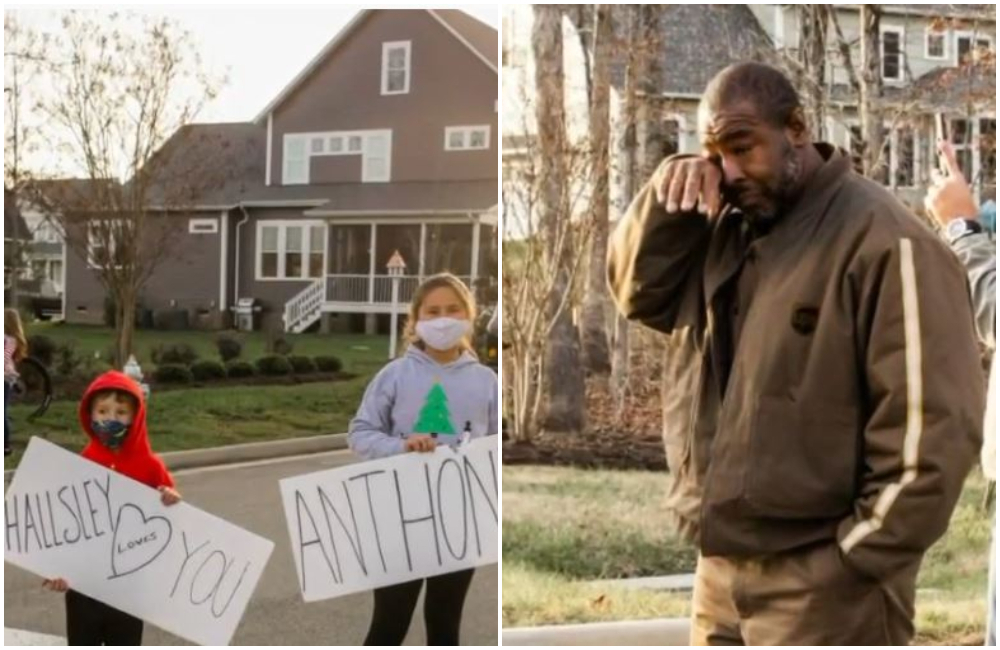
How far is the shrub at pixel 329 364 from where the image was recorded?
439 centimetres

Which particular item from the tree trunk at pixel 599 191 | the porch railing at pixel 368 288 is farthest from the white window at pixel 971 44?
the porch railing at pixel 368 288

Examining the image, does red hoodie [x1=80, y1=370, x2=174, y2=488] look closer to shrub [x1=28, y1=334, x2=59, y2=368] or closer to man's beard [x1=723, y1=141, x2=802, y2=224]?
shrub [x1=28, y1=334, x2=59, y2=368]

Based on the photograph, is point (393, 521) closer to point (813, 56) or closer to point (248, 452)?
point (248, 452)

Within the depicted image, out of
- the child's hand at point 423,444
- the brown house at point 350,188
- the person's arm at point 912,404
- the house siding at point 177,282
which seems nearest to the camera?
the person's arm at point 912,404

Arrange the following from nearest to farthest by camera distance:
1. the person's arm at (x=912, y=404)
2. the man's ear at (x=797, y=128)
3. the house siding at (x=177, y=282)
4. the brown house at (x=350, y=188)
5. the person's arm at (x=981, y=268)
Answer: the person's arm at (x=912, y=404)
the man's ear at (x=797, y=128)
the person's arm at (x=981, y=268)
the brown house at (x=350, y=188)
the house siding at (x=177, y=282)

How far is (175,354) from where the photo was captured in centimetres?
443

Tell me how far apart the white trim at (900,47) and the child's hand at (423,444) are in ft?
6.51

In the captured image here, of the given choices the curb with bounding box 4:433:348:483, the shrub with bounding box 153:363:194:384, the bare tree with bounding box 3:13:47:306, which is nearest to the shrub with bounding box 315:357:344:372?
the curb with bounding box 4:433:348:483

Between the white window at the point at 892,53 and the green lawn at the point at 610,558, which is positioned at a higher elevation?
the white window at the point at 892,53

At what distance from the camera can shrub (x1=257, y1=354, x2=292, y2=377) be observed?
4449 mm

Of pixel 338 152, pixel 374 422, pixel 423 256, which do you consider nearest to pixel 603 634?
pixel 374 422

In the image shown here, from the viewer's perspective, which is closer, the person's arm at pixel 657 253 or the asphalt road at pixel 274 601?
the person's arm at pixel 657 253

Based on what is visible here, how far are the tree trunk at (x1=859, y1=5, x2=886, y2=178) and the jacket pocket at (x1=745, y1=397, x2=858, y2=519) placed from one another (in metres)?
1.80

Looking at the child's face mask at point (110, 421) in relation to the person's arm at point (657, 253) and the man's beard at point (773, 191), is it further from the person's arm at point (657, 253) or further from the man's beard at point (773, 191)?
the man's beard at point (773, 191)
